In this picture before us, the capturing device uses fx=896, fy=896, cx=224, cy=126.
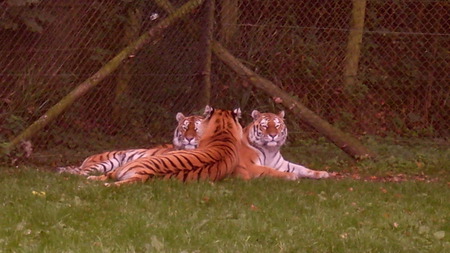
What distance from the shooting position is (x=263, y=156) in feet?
32.4

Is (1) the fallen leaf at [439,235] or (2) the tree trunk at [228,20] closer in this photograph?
(1) the fallen leaf at [439,235]

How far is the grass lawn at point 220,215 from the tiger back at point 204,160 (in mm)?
205

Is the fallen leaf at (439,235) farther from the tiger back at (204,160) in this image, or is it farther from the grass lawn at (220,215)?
the tiger back at (204,160)

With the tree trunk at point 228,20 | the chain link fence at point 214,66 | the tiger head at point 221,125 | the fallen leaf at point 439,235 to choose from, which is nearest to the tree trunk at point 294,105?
the chain link fence at point 214,66

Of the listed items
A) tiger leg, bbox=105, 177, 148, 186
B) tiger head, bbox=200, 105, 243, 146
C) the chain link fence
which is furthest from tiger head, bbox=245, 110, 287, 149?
tiger leg, bbox=105, 177, 148, 186

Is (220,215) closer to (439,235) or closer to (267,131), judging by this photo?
(439,235)

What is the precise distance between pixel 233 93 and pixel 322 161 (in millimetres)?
1330

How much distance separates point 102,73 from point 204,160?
66.5 inches

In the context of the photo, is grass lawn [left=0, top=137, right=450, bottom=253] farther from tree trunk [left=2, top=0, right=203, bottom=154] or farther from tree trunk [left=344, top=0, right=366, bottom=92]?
tree trunk [left=344, top=0, right=366, bottom=92]

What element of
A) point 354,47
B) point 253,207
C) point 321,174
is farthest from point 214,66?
point 253,207

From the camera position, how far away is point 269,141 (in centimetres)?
984

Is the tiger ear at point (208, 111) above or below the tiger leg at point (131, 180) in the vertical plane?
above

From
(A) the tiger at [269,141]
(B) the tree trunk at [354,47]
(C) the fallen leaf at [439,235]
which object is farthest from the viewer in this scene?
(B) the tree trunk at [354,47]

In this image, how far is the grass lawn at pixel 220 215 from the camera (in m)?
5.61
